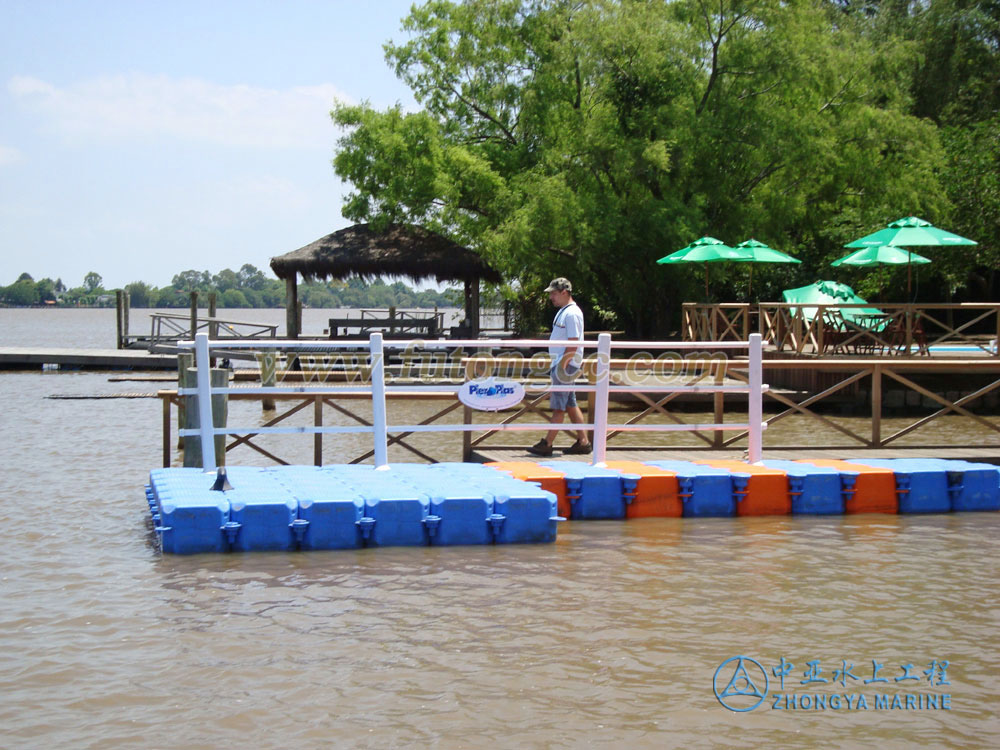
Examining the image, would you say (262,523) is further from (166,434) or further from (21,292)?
→ (21,292)

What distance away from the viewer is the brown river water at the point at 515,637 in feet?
18.5

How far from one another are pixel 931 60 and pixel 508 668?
3218cm

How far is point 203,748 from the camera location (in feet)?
17.6

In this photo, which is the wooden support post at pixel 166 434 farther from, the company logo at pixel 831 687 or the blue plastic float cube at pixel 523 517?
the company logo at pixel 831 687

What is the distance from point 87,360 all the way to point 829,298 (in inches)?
856

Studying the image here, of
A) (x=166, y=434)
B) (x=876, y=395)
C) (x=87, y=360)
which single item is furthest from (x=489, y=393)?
(x=87, y=360)

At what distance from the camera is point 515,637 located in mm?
6945

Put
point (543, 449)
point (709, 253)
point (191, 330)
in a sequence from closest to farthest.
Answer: point (543, 449), point (709, 253), point (191, 330)

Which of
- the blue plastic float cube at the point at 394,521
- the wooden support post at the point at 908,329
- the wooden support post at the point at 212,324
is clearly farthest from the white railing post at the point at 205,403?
the wooden support post at the point at 212,324

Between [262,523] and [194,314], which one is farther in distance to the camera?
[194,314]

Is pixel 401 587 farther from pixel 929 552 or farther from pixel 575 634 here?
pixel 929 552

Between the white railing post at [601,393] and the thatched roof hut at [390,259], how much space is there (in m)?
19.1

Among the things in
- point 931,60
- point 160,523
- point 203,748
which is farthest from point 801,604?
point 931,60

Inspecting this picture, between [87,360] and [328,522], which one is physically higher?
[87,360]
